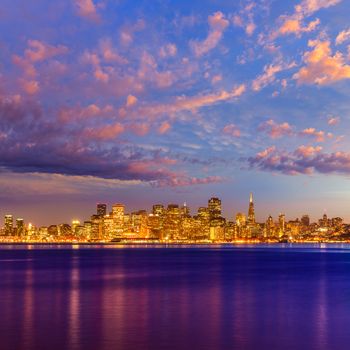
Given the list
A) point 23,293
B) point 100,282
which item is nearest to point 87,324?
point 23,293

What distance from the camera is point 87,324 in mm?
38000

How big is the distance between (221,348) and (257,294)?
28959 mm

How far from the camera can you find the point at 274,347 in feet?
102

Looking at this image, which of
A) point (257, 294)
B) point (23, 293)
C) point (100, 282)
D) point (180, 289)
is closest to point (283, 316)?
point (257, 294)

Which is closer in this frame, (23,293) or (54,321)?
(54,321)

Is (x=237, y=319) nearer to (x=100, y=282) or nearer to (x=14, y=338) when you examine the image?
(x=14, y=338)

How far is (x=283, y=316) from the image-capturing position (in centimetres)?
4266

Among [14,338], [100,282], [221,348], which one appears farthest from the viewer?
[100,282]

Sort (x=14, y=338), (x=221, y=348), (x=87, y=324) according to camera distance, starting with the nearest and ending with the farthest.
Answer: (x=221, y=348)
(x=14, y=338)
(x=87, y=324)

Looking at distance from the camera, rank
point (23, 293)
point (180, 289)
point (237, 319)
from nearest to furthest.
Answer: point (237, 319)
point (23, 293)
point (180, 289)

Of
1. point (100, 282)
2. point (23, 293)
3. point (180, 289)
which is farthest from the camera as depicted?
point (100, 282)

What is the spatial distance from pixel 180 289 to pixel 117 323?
25855 millimetres

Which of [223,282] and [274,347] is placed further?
[223,282]

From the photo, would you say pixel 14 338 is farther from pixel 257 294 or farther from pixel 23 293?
pixel 257 294
